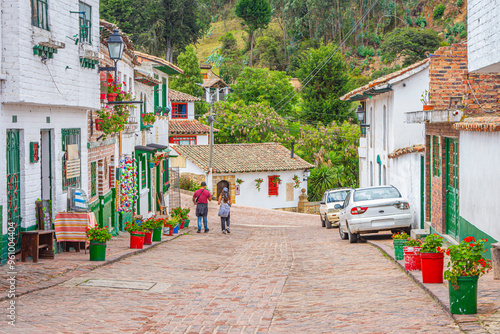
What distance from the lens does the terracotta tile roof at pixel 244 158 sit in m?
44.5

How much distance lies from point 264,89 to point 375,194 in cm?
4804

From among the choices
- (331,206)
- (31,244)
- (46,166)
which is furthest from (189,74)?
(31,244)

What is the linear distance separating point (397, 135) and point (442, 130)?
9.07 metres

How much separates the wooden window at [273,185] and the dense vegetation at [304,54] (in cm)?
368

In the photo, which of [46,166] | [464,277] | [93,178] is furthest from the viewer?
[93,178]

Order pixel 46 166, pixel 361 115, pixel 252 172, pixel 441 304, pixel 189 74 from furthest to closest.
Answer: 1. pixel 189 74
2. pixel 252 172
3. pixel 361 115
4. pixel 46 166
5. pixel 441 304

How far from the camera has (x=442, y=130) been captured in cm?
1527

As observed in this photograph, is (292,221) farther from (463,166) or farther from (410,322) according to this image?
(410,322)

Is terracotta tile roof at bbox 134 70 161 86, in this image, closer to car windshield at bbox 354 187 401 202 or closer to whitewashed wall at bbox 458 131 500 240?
car windshield at bbox 354 187 401 202

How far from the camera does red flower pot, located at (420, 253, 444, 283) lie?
9.36 m

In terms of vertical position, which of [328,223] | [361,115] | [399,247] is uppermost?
[361,115]

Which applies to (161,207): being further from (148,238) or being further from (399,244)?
(399,244)

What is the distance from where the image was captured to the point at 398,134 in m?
24.3

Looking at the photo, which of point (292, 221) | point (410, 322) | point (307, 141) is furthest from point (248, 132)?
point (410, 322)
